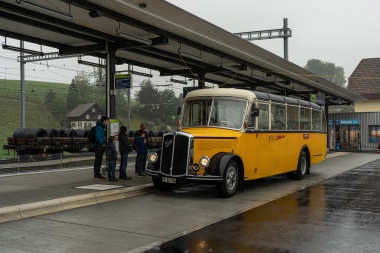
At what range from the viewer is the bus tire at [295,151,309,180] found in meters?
14.5

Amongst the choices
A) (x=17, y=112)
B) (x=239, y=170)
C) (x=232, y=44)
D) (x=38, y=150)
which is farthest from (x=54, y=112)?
(x=239, y=170)

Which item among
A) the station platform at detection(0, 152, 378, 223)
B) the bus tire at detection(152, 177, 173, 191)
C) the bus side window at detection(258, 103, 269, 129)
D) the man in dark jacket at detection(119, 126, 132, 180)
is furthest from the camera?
the man in dark jacket at detection(119, 126, 132, 180)

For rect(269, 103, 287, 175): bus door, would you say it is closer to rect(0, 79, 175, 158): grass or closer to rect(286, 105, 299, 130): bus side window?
rect(286, 105, 299, 130): bus side window

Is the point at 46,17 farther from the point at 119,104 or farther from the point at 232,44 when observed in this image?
the point at 119,104

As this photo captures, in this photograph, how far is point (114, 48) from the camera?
14.5m

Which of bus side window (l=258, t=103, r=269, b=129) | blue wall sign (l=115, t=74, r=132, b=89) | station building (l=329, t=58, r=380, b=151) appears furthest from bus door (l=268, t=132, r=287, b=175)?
station building (l=329, t=58, r=380, b=151)

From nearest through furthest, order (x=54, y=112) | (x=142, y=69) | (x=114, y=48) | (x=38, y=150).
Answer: (x=114, y=48) < (x=142, y=69) < (x=38, y=150) < (x=54, y=112)

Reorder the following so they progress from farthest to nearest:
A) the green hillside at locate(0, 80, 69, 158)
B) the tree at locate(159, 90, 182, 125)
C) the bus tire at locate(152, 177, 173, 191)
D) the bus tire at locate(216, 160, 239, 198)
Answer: the tree at locate(159, 90, 182, 125)
the green hillside at locate(0, 80, 69, 158)
the bus tire at locate(152, 177, 173, 191)
the bus tire at locate(216, 160, 239, 198)

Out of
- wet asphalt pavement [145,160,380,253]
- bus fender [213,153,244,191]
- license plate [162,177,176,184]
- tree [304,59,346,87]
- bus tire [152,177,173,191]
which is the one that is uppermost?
tree [304,59,346,87]

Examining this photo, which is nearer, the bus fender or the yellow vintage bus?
the bus fender

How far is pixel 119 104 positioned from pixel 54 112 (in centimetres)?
1338

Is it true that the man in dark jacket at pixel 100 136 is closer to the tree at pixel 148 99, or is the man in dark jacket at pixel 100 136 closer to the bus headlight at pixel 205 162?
the bus headlight at pixel 205 162

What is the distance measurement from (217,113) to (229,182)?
204cm

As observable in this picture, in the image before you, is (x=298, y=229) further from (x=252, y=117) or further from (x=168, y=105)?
(x=168, y=105)
